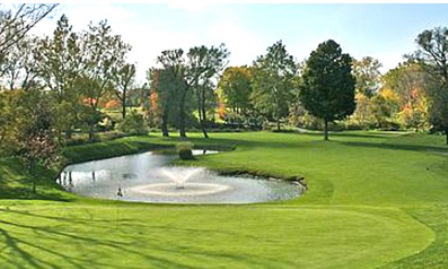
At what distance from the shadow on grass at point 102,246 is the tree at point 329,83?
2074 inches

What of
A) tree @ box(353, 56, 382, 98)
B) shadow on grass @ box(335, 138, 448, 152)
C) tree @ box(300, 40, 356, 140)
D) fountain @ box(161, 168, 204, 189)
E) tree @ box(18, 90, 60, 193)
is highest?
tree @ box(353, 56, 382, 98)

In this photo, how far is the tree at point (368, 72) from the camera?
12868 cm

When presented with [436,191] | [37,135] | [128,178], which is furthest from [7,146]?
[436,191]

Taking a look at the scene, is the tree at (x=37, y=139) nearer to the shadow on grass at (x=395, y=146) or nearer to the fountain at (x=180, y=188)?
the fountain at (x=180, y=188)

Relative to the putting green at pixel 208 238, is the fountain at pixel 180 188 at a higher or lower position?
lower

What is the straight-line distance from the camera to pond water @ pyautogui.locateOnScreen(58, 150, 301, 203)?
32.3 meters

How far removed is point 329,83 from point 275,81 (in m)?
29.8

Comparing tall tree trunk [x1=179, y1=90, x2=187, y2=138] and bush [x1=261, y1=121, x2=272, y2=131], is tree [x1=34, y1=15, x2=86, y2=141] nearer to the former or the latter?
tall tree trunk [x1=179, y1=90, x2=187, y2=138]

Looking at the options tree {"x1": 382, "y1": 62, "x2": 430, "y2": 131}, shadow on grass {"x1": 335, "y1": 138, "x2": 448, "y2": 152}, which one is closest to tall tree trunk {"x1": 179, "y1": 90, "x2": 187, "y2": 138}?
shadow on grass {"x1": 335, "y1": 138, "x2": 448, "y2": 152}

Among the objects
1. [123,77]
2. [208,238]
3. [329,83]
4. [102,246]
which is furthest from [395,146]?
[102,246]

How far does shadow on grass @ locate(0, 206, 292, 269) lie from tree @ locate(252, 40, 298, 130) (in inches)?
3147

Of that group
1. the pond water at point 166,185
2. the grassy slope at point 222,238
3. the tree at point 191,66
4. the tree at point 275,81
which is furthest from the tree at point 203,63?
the grassy slope at point 222,238

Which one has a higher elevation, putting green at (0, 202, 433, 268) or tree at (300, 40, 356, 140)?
tree at (300, 40, 356, 140)

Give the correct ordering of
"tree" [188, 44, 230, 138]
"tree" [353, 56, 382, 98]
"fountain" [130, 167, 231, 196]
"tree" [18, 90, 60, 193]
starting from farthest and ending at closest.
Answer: "tree" [353, 56, 382, 98], "tree" [188, 44, 230, 138], "tree" [18, 90, 60, 193], "fountain" [130, 167, 231, 196]
